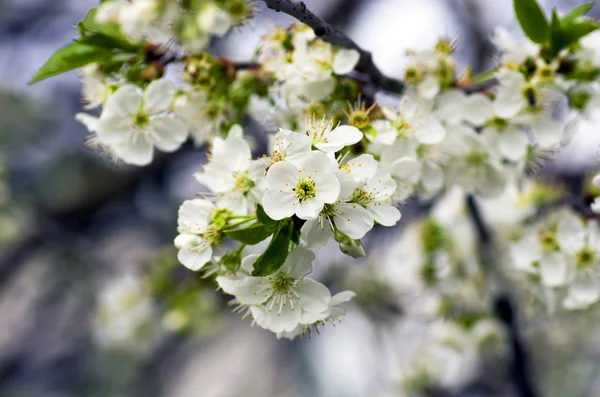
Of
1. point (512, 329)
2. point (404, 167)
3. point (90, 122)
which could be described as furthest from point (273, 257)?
point (512, 329)

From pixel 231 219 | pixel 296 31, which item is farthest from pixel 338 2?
pixel 231 219

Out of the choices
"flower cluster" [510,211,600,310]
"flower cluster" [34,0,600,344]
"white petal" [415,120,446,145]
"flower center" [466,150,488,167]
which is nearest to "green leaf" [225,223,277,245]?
"flower cluster" [34,0,600,344]

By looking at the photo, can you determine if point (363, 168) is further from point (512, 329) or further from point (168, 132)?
point (512, 329)

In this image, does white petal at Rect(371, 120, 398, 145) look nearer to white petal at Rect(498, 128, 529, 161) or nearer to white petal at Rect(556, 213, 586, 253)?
white petal at Rect(498, 128, 529, 161)

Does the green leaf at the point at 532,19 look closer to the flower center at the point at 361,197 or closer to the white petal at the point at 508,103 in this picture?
the white petal at the point at 508,103

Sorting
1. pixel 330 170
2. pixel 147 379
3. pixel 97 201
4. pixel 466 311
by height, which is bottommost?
pixel 147 379

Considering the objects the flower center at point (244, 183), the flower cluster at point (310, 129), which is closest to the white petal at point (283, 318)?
the flower cluster at point (310, 129)

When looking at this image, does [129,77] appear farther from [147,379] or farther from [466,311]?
[147,379]

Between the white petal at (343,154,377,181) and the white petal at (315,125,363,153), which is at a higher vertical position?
the white petal at (315,125,363,153)
